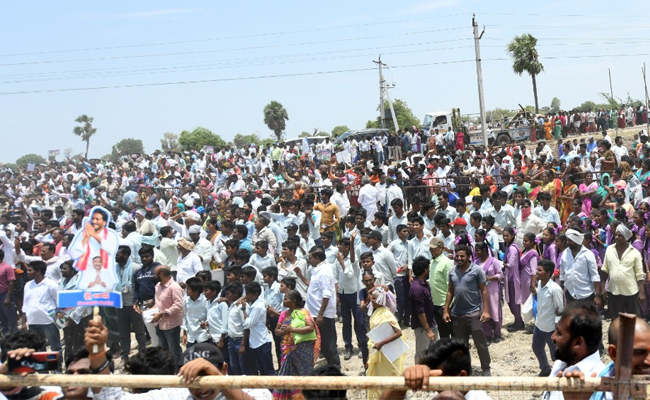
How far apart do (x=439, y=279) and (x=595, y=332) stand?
541cm

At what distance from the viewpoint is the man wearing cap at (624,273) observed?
9062mm

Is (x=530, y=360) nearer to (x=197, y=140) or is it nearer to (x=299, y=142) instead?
(x=299, y=142)

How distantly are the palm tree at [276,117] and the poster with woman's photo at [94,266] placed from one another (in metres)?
53.2

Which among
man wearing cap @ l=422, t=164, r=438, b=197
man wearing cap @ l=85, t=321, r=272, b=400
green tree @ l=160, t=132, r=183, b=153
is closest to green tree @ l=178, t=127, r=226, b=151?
green tree @ l=160, t=132, r=183, b=153

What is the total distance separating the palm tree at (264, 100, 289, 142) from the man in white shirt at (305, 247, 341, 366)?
1905 inches

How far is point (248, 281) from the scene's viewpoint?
27.9ft

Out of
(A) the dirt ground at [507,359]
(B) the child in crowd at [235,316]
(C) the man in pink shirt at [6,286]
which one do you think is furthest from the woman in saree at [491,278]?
(C) the man in pink shirt at [6,286]

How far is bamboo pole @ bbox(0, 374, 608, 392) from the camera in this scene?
2.87m

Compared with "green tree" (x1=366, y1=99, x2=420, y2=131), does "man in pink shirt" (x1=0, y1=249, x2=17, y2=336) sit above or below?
below

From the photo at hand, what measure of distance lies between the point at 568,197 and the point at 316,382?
10.8 metres

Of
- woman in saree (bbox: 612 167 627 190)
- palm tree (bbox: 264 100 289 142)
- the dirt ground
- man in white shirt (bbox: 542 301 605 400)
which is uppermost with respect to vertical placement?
palm tree (bbox: 264 100 289 142)

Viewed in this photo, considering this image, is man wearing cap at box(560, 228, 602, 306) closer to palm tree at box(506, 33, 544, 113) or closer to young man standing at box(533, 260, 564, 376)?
young man standing at box(533, 260, 564, 376)

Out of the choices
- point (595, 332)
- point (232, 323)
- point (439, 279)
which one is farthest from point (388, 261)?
point (595, 332)

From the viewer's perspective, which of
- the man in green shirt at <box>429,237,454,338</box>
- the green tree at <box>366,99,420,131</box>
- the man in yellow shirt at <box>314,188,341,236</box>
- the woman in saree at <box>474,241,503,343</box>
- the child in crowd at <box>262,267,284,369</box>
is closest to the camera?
the child in crowd at <box>262,267,284,369</box>
